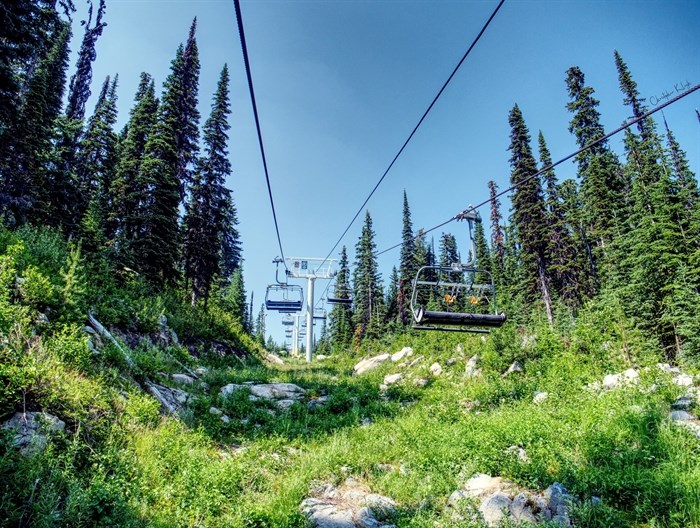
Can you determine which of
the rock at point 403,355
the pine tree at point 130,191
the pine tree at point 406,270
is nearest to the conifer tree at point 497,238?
the pine tree at point 406,270

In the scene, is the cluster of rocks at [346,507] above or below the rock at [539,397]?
below

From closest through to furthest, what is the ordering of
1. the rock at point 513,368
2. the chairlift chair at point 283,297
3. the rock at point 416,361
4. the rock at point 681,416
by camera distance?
the rock at point 681,416, the rock at point 513,368, the rock at point 416,361, the chairlift chair at point 283,297

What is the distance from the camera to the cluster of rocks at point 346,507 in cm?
503

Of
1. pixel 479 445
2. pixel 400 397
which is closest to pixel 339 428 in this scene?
pixel 479 445

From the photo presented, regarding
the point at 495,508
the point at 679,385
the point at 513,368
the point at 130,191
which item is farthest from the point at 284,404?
the point at 130,191

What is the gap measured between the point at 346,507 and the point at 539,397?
754cm

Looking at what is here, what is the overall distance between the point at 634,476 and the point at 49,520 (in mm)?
7336

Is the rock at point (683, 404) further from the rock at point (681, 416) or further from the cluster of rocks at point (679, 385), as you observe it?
the rock at point (681, 416)

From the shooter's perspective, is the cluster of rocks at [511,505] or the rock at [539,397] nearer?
the cluster of rocks at [511,505]

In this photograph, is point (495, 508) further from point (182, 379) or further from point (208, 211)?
point (208, 211)

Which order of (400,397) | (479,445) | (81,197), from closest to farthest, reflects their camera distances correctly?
1. (479,445)
2. (400,397)
3. (81,197)

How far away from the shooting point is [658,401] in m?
7.48

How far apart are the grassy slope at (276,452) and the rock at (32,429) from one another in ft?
0.46

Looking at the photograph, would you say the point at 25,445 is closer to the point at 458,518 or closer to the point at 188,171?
the point at 458,518
